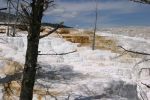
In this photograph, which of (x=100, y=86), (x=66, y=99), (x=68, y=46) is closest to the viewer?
(x=66, y=99)

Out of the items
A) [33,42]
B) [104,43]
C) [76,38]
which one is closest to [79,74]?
[33,42]

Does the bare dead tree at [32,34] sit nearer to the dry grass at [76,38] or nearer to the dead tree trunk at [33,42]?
the dead tree trunk at [33,42]

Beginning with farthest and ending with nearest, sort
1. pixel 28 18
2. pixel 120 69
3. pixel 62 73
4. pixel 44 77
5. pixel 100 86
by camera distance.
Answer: pixel 120 69 < pixel 62 73 < pixel 44 77 < pixel 100 86 < pixel 28 18

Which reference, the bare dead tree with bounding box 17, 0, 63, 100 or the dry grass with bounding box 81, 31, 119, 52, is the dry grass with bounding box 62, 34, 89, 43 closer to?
the dry grass with bounding box 81, 31, 119, 52

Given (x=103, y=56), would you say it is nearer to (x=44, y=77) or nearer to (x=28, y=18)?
(x=44, y=77)

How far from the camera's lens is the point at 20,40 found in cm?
2294

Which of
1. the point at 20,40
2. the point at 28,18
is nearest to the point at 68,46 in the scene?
the point at 20,40

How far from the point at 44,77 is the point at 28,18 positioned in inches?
269

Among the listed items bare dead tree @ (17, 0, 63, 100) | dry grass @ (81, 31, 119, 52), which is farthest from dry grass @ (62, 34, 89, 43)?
bare dead tree @ (17, 0, 63, 100)

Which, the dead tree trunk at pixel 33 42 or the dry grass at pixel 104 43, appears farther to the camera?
the dry grass at pixel 104 43

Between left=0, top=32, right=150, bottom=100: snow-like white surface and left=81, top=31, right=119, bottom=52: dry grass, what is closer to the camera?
left=0, top=32, right=150, bottom=100: snow-like white surface

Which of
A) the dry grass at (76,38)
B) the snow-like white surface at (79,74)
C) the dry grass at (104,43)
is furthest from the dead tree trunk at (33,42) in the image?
the dry grass at (76,38)

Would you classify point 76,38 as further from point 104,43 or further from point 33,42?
point 33,42

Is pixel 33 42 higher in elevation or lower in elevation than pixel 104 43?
higher
